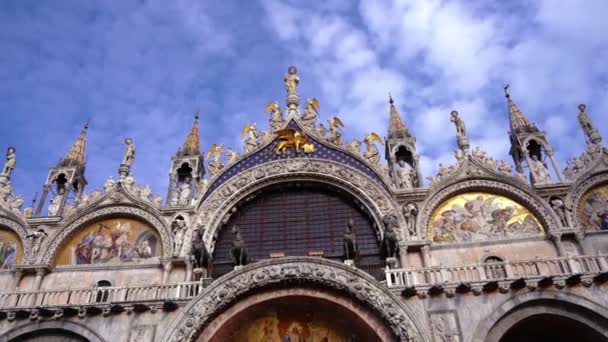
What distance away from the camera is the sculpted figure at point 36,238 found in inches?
630

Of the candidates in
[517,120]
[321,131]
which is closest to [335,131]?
[321,131]

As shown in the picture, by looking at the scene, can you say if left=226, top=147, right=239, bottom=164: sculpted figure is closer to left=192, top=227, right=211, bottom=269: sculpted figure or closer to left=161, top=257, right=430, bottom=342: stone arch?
left=192, top=227, right=211, bottom=269: sculpted figure

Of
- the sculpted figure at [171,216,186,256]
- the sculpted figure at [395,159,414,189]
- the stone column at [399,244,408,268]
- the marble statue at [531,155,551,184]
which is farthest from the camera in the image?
the sculpted figure at [395,159,414,189]

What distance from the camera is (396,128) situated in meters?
18.8

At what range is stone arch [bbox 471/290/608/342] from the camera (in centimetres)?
1178

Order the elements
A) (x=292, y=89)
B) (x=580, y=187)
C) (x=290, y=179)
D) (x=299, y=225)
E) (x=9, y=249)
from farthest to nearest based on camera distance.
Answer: (x=292, y=89) → (x=290, y=179) → (x=299, y=225) → (x=9, y=249) → (x=580, y=187)

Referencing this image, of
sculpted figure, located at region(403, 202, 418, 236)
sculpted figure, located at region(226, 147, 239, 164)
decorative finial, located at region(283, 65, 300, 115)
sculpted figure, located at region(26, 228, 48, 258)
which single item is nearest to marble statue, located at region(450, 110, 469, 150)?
sculpted figure, located at region(403, 202, 418, 236)

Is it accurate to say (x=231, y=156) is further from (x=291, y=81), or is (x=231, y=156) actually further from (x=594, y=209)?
(x=594, y=209)

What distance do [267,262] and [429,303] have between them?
174 inches

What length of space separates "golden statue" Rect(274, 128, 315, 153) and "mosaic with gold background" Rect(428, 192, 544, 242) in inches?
212

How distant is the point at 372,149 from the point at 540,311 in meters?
7.98

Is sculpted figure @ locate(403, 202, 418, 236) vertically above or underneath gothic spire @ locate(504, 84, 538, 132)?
underneath

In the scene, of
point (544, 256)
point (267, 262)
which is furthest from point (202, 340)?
point (544, 256)

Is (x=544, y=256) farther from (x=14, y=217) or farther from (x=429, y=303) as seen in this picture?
(x=14, y=217)
